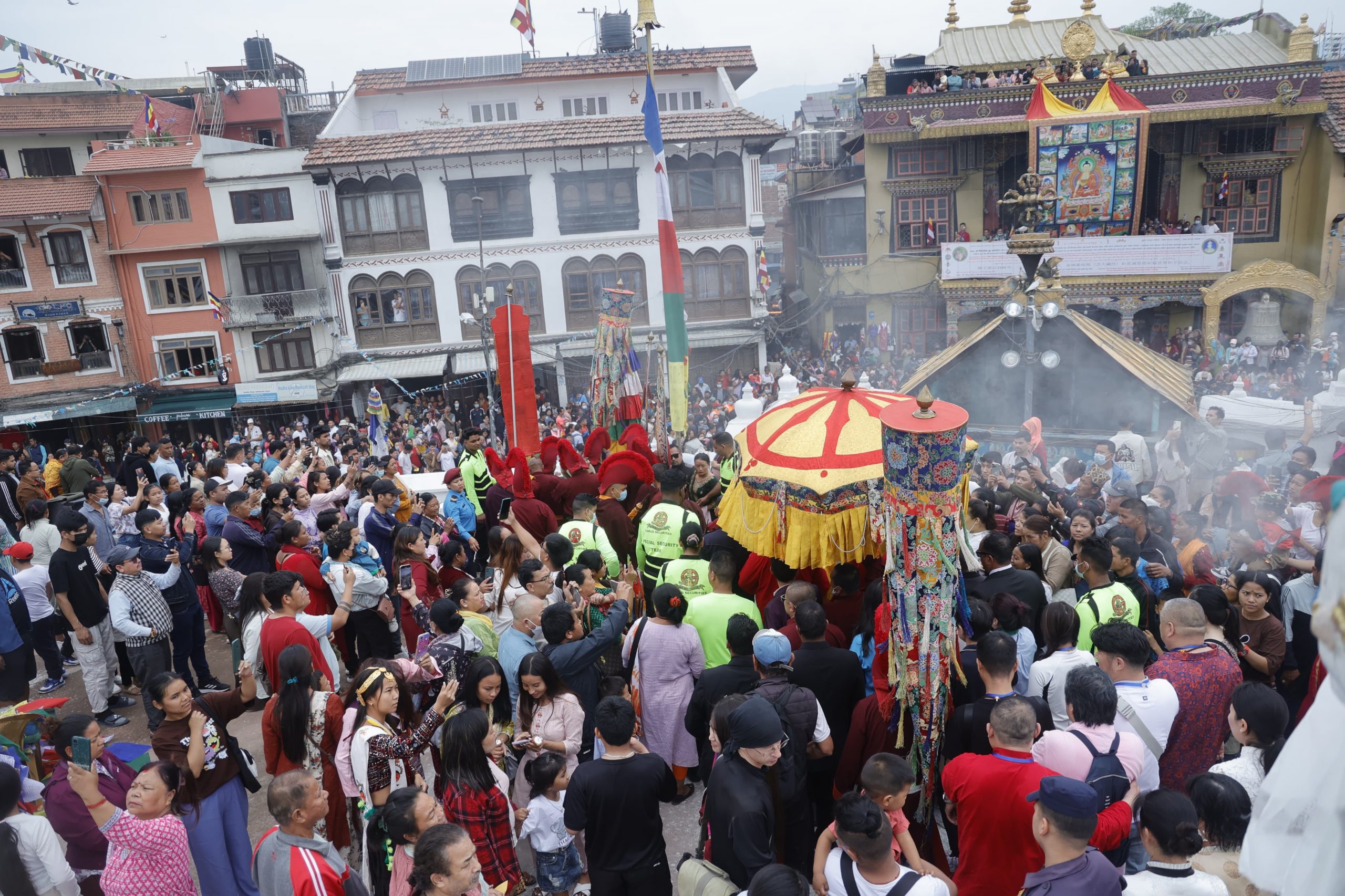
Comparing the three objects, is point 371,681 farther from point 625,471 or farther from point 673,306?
point 673,306

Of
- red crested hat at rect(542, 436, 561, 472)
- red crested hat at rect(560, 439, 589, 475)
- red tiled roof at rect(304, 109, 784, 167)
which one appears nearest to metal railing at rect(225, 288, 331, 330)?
red tiled roof at rect(304, 109, 784, 167)

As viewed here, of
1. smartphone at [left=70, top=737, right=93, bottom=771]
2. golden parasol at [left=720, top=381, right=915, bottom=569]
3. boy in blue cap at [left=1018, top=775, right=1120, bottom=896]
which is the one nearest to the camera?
boy in blue cap at [left=1018, top=775, right=1120, bottom=896]

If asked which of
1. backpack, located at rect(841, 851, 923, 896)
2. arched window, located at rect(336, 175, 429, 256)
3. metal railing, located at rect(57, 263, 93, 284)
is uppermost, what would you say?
arched window, located at rect(336, 175, 429, 256)

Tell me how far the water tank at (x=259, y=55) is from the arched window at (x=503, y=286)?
13100 millimetres

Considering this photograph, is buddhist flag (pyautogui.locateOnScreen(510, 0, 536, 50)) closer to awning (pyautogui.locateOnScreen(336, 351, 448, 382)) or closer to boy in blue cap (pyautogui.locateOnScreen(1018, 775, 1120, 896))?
awning (pyautogui.locateOnScreen(336, 351, 448, 382))

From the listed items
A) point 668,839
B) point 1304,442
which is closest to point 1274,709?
point 668,839

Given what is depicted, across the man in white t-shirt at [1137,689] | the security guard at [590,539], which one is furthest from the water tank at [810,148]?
the man in white t-shirt at [1137,689]

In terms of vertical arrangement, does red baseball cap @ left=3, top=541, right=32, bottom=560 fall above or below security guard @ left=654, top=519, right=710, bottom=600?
above

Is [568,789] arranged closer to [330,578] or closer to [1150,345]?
[330,578]

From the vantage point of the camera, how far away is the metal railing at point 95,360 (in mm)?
24359

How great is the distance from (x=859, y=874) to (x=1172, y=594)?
3646 mm

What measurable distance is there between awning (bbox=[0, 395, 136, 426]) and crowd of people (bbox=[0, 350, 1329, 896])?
18.3 m

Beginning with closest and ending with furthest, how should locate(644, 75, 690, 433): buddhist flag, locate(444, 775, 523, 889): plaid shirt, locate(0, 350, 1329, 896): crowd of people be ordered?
locate(0, 350, 1329, 896): crowd of people < locate(444, 775, 523, 889): plaid shirt < locate(644, 75, 690, 433): buddhist flag

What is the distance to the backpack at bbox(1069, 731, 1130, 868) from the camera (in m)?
3.48
